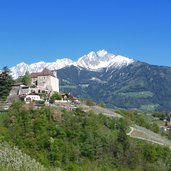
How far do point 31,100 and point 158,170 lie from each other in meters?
28.9

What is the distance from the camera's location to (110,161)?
293 ft

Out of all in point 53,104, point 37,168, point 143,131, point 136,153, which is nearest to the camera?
point 37,168

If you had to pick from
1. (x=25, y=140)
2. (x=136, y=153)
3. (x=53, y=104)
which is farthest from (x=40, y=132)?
(x=136, y=153)

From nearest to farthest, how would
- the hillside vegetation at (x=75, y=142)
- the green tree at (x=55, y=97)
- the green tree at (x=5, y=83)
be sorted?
the hillside vegetation at (x=75, y=142), the green tree at (x=55, y=97), the green tree at (x=5, y=83)

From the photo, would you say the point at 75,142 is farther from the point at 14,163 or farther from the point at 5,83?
the point at 14,163

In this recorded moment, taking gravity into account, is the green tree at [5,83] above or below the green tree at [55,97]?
above

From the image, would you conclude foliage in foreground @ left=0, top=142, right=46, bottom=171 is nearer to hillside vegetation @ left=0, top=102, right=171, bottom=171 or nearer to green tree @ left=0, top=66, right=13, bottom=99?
hillside vegetation @ left=0, top=102, right=171, bottom=171

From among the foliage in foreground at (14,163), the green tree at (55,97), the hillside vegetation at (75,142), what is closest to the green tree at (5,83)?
the green tree at (55,97)

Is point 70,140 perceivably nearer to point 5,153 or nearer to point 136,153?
point 136,153

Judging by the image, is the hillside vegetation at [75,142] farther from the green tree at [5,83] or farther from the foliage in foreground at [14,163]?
the foliage in foreground at [14,163]

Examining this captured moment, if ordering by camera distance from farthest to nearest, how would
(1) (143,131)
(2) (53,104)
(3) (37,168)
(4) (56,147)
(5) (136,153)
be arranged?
(1) (143,131) → (2) (53,104) → (5) (136,153) → (4) (56,147) → (3) (37,168)

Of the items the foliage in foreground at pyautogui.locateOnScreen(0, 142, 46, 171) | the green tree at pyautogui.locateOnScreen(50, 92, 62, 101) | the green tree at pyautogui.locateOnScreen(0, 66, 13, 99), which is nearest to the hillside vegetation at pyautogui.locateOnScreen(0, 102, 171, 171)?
the green tree at pyautogui.locateOnScreen(50, 92, 62, 101)

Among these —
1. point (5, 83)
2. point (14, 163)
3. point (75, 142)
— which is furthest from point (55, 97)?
point (14, 163)

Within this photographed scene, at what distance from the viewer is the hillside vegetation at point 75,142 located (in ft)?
278
